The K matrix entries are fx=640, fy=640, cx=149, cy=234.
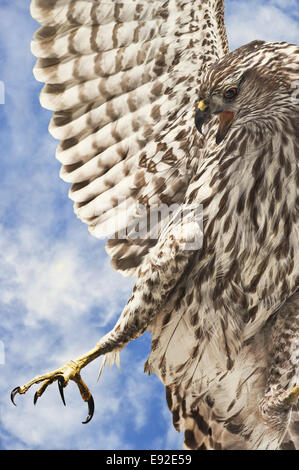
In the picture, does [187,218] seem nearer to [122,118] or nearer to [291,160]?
[291,160]

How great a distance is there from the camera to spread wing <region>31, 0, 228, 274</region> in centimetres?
209

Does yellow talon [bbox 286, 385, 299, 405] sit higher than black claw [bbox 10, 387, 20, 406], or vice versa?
black claw [bbox 10, 387, 20, 406]

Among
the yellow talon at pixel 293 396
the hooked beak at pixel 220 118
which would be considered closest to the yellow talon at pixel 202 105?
the hooked beak at pixel 220 118

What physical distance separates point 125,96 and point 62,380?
973 mm

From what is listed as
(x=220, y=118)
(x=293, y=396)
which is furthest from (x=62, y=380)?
(x=220, y=118)

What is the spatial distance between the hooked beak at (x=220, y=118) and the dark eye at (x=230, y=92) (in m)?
0.05

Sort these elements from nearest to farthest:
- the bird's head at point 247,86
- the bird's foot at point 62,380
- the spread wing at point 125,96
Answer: the bird's head at point 247,86 → the bird's foot at point 62,380 → the spread wing at point 125,96

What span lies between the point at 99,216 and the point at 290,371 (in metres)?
0.88

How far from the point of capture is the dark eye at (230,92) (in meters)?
1.69

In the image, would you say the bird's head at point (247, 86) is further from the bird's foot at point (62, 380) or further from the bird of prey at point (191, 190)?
the bird's foot at point (62, 380)

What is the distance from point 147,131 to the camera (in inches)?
86.5

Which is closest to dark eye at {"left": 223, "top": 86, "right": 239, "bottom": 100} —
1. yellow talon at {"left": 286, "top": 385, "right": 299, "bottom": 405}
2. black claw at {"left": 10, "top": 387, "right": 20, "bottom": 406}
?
yellow talon at {"left": 286, "top": 385, "right": 299, "bottom": 405}

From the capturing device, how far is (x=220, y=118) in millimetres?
1773

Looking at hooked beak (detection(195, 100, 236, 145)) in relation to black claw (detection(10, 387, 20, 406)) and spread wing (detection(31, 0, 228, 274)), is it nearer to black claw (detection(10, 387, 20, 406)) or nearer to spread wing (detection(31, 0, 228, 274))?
spread wing (detection(31, 0, 228, 274))
